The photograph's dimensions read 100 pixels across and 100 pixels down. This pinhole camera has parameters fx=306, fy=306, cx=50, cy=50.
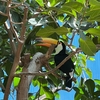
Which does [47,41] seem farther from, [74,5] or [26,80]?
[74,5]

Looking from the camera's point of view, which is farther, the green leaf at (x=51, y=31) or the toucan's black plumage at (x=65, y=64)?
the toucan's black plumage at (x=65, y=64)

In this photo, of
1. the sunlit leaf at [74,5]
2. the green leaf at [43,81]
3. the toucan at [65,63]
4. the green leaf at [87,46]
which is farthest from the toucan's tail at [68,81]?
the sunlit leaf at [74,5]

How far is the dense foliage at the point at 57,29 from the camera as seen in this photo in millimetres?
807

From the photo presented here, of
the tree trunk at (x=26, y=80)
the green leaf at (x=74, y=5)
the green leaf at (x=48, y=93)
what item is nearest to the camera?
the green leaf at (x=74, y=5)

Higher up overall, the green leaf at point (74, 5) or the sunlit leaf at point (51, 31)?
the green leaf at point (74, 5)

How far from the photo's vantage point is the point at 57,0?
899 mm

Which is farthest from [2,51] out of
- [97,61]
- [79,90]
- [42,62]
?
[97,61]

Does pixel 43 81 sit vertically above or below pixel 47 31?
above

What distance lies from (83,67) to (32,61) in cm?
40

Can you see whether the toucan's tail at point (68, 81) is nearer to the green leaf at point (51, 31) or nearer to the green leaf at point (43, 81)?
the green leaf at point (43, 81)

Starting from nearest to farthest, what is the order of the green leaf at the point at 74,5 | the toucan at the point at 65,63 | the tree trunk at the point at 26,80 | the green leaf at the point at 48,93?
1. the green leaf at the point at 74,5
2. the tree trunk at the point at 26,80
3. the toucan at the point at 65,63
4. the green leaf at the point at 48,93

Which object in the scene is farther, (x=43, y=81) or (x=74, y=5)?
(x=43, y=81)

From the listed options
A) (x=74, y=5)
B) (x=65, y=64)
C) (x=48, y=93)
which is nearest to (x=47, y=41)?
(x=65, y=64)

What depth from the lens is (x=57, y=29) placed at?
2.71ft
